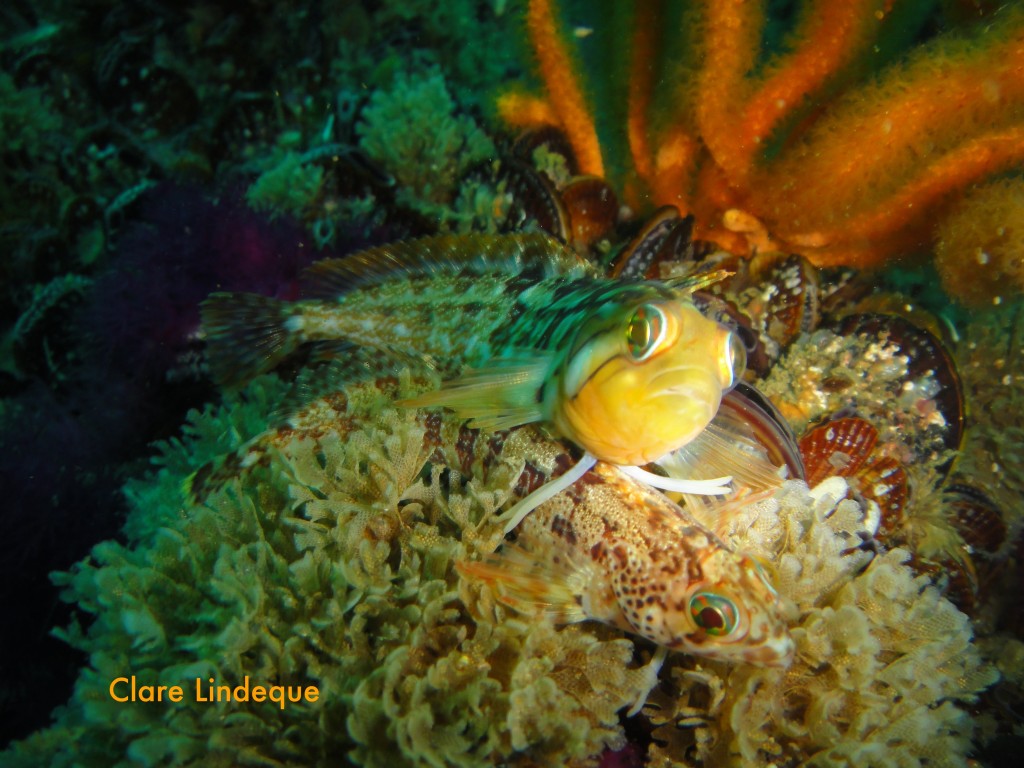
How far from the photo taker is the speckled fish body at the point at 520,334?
207 cm

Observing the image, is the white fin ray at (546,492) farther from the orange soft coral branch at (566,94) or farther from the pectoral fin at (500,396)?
the orange soft coral branch at (566,94)

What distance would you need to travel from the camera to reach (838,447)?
3.62 m

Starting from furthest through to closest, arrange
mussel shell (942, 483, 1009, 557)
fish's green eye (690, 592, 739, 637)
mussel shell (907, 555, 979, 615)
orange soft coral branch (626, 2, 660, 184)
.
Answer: orange soft coral branch (626, 2, 660, 184), mussel shell (942, 483, 1009, 557), mussel shell (907, 555, 979, 615), fish's green eye (690, 592, 739, 637)

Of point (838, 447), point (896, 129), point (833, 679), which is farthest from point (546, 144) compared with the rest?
point (833, 679)

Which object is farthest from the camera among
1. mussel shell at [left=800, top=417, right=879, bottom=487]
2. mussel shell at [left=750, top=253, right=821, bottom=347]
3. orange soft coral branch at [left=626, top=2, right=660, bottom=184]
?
orange soft coral branch at [left=626, top=2, right=660, bottom=184]

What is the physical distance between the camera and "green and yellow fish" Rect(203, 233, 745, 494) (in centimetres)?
207

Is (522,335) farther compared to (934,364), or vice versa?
(934,364)

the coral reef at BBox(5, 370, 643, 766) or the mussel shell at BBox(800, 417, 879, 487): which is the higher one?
the coral reef at BBox(5, 370, 643, 766)

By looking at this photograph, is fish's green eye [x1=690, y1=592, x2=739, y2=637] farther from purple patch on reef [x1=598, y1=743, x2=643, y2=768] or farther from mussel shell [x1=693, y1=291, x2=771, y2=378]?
mussel shell [x1=693, y1=291, x2=771, y2=378]

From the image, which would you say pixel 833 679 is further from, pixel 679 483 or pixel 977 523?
pixel 977 523

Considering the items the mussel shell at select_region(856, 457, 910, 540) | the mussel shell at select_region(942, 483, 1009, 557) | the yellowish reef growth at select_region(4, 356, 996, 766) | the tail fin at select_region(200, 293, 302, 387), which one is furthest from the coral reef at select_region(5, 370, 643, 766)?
the mussel shell at select_region(942, 483, 1009, 557)

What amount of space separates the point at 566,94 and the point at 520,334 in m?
3.72

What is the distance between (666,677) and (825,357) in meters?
2.76

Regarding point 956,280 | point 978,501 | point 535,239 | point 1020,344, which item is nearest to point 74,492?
point 535,239
